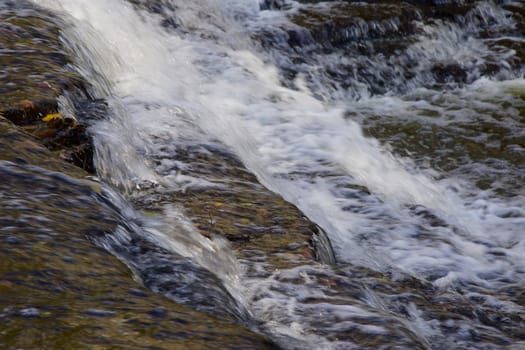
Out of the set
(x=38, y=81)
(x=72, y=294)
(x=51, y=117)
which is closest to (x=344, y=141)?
(x=38, y=81)

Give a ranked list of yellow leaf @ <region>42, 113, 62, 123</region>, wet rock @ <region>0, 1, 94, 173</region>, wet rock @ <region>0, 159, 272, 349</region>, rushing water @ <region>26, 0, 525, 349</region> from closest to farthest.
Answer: wet rock @ <region>0, 159, 272, 349</region> < rushing water @ <region>26, 0, 525, 349</region> < wet rock @ <region>0, 1, 94, 173</region> < yellow leaf @ <region>42, 113, 62, 123</region>

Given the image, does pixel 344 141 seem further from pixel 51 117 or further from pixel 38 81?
pixel 51 117

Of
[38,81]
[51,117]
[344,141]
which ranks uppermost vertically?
[38,81]

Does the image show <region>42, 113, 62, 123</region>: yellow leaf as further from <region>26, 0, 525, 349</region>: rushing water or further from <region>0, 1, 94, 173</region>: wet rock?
<region>26, 0, 525, 349</region>: rushing water

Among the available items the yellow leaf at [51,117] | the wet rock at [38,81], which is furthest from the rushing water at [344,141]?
the yellow leaf at [51,117]

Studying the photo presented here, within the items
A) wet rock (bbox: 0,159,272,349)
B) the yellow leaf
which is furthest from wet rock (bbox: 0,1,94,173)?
wet rock (bbox: 0,159,272,349)

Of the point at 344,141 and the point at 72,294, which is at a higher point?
the point at 72,294

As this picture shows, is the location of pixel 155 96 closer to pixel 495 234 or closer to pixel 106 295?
pixel 495 234

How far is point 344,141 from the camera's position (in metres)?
7.88

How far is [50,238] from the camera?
3.35m

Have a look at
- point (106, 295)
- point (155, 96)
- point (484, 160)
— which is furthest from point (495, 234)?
point (106, 295)

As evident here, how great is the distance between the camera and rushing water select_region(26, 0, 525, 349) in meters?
4.28

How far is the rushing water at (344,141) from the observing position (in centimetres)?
428

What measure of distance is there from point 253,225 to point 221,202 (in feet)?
1.09
